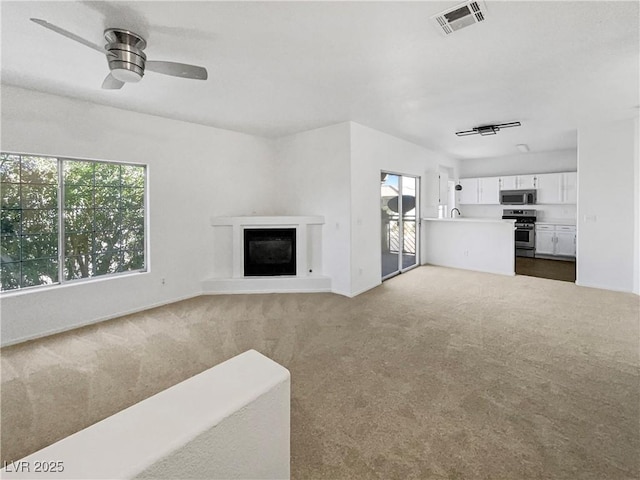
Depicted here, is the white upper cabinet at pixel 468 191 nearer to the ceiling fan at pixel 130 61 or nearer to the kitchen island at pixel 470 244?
the kitchen island at pixel 470 244

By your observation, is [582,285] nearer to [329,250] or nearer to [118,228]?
[329,250]

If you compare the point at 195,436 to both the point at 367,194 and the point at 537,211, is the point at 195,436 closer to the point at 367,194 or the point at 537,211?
the point at 367,194

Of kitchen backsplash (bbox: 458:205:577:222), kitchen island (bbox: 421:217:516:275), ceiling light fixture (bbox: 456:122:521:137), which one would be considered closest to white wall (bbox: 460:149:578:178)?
A: kitchen backsplash (bbox: 458:205:577:222)

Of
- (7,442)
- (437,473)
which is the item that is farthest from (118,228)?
(437,473)

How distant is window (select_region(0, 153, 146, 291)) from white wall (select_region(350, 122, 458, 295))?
312cm

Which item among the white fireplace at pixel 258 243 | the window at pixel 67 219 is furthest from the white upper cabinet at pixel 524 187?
the window at pixel 67 219

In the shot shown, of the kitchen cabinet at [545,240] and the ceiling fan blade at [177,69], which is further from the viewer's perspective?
the kitchen cabinet at [545,240]

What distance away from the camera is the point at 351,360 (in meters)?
2.85

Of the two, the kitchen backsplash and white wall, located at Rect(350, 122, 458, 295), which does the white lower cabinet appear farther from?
white wall, located at Rect(350, 122, 458, 295)

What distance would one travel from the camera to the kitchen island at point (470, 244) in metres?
6.18

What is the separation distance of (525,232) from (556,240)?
66cm

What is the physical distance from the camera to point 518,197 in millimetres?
7891

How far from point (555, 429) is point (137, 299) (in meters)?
4.64

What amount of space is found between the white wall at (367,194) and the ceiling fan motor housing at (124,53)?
9.94ft
